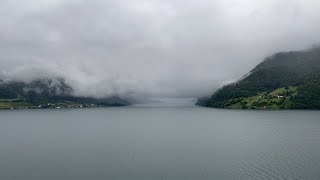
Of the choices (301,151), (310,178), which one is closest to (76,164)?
(310,178)

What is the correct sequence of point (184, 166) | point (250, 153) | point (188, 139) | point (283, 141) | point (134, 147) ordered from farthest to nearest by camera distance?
point (188, 139), point (283, 141), point (134, 147), point (250, 153), point (184, 166)

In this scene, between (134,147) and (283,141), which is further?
(283,141)

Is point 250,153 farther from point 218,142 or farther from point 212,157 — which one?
point 218,142

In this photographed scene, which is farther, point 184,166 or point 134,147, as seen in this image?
point 134,147

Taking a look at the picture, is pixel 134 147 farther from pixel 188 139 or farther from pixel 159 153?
pixel 188 139

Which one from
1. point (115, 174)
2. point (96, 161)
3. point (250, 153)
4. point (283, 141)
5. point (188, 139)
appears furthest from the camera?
point (188, 139)

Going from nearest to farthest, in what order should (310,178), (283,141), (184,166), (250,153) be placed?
1. (310,178)
2. (184,166)
3. (250,153)
4. (283,141)

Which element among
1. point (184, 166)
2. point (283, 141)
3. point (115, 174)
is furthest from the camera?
point (283, 141)

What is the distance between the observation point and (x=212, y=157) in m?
98.0

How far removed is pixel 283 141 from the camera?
129 m

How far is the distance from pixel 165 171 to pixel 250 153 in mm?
37209

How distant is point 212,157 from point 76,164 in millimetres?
40005

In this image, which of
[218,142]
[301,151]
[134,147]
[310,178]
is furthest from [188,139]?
[310,178]

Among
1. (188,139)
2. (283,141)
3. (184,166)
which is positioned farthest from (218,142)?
(184,166)
